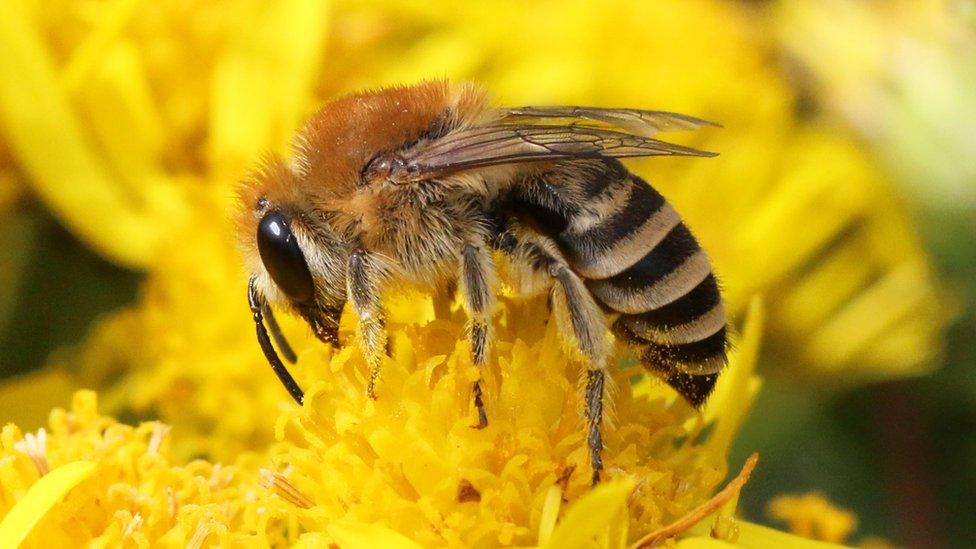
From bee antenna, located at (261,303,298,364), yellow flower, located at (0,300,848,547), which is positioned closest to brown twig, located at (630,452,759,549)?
yellow flower, located at (0,300,848,547)

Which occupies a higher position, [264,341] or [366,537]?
[264,341]

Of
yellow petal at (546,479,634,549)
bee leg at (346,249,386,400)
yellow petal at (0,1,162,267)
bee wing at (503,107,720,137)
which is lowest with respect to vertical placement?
yellow petal at (546,479,634,549)

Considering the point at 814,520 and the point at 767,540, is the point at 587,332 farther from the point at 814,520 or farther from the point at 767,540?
the point at 814,520

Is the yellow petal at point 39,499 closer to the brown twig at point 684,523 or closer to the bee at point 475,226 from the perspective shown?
the bee at point 475,226

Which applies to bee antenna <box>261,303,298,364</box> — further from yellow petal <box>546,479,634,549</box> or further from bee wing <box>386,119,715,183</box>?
yellow petal <box>546,479,634,549</box>

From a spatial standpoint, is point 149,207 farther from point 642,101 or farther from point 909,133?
point 909,133

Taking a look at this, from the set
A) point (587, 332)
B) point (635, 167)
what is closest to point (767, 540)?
point (587, 332)
